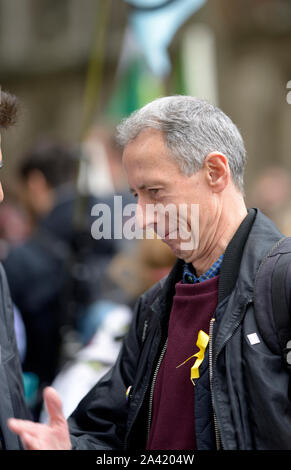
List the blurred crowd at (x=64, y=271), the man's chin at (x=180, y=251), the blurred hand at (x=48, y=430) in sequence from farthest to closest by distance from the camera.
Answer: the blurred crowd at (x=64, y=271), the man's chin at (x=180, y=251), the blurred hand at (x=48, y=430)

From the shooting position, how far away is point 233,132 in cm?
216

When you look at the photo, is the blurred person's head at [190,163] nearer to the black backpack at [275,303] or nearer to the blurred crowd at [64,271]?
the black backpack at [275,303]

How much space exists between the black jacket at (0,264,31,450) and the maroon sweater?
1.68 ft

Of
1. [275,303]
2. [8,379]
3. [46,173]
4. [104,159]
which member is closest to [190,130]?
[275,303]

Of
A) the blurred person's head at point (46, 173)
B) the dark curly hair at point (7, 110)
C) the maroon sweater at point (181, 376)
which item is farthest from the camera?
the blurred person's head at point (46, 173)

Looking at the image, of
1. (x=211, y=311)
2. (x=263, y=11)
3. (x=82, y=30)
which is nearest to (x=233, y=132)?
(x=211, y=311)

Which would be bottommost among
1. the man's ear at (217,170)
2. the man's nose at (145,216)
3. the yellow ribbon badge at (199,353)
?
the yellow ribbon badge at (199,353)

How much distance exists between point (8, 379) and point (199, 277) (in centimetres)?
84

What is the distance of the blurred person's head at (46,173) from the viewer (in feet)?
15.6

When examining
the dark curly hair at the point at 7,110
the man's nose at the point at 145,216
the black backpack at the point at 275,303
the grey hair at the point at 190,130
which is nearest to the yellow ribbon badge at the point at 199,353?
the black backpack at the point at 275,303

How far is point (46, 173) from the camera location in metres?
4.76

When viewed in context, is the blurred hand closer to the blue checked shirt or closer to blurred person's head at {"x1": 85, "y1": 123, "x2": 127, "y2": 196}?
the blue checked shirt
